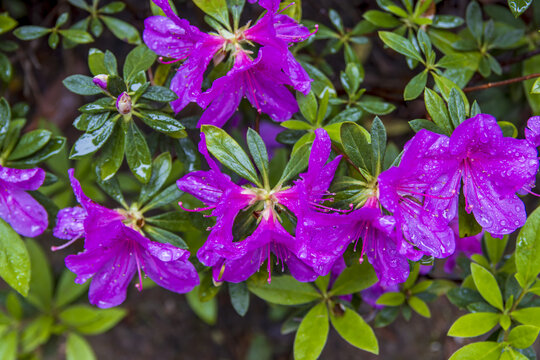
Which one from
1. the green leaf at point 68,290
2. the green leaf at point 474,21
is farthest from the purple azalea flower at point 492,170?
the green leaf at point 68,290

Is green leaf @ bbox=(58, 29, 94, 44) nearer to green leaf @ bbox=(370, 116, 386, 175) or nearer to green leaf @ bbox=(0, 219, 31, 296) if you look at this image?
green leaf @ bbox=(0, 219, 31, 296)

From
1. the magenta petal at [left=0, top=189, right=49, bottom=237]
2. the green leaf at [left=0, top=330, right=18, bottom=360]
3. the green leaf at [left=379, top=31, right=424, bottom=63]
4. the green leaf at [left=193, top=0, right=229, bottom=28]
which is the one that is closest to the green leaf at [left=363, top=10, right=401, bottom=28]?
the green leaf at [left=379, top=31, right=424, bottom=63]

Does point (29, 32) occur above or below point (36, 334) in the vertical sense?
above

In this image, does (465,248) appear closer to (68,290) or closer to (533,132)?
(533,132)

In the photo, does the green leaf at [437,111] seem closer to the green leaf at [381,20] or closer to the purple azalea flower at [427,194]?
the purple azalea flower at [427,194]

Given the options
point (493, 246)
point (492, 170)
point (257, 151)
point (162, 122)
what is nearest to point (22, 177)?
point (162, 122)

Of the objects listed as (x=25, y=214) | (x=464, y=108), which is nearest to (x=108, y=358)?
(x=25, y=214)
